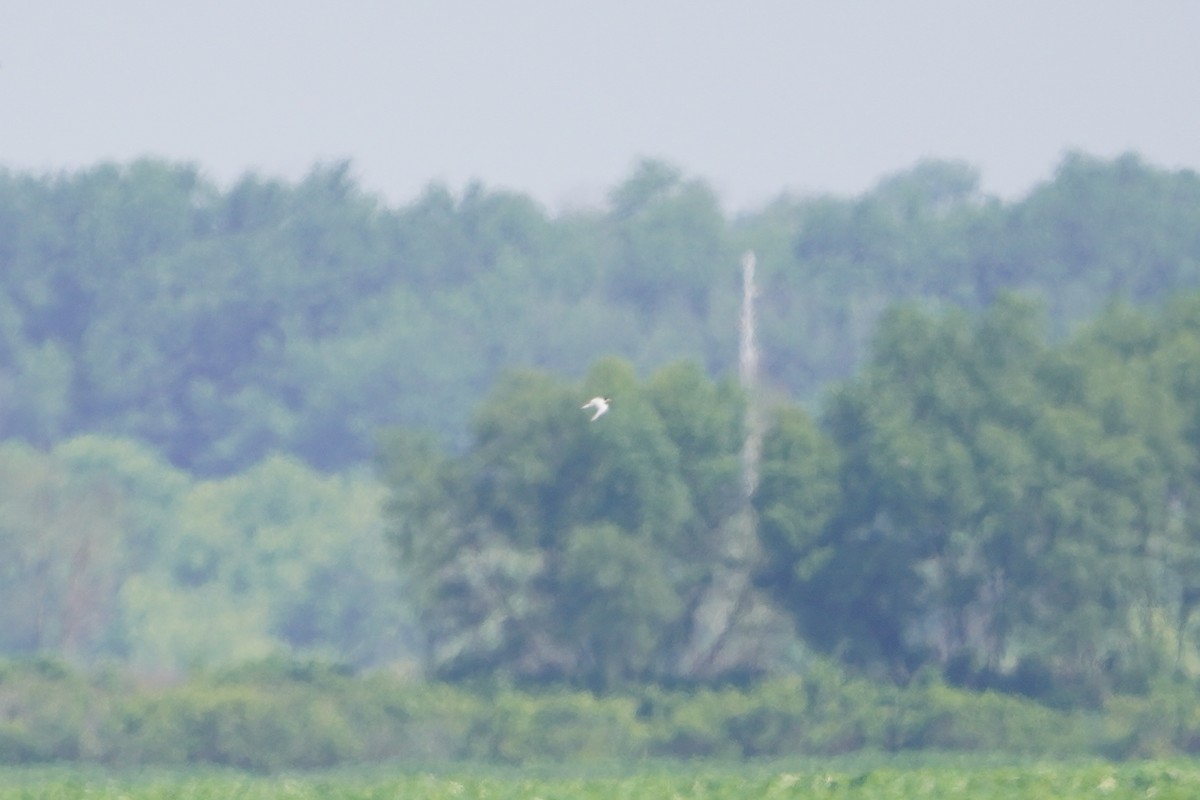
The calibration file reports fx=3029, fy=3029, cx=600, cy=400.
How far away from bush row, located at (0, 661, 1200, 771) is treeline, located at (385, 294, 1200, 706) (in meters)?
1.66

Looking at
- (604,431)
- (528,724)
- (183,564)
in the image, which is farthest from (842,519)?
(183,564)

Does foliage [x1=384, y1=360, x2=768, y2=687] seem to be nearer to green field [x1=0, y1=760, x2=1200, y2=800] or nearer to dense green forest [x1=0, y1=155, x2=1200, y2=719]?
dense green forest [x1=0, y1=155, x2=1200, y2=719]

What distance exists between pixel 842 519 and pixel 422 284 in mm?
60765

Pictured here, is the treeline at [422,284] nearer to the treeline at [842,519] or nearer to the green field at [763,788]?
the treeline at [842,519]

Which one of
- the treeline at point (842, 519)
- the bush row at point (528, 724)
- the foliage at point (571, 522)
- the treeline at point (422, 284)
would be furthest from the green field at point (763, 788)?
the treeline at point (422, 284)

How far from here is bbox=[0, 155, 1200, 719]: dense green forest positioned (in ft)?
143

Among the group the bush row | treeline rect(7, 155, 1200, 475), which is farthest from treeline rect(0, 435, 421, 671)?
the bush row

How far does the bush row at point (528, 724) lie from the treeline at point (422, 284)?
50.4 m

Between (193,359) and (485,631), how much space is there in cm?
5361

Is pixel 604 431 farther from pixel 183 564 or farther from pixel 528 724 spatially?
pixel 183 564

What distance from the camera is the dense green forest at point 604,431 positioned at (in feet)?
143

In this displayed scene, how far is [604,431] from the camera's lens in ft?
146

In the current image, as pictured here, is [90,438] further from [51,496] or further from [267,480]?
[51,496]

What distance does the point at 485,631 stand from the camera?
1764 inches
